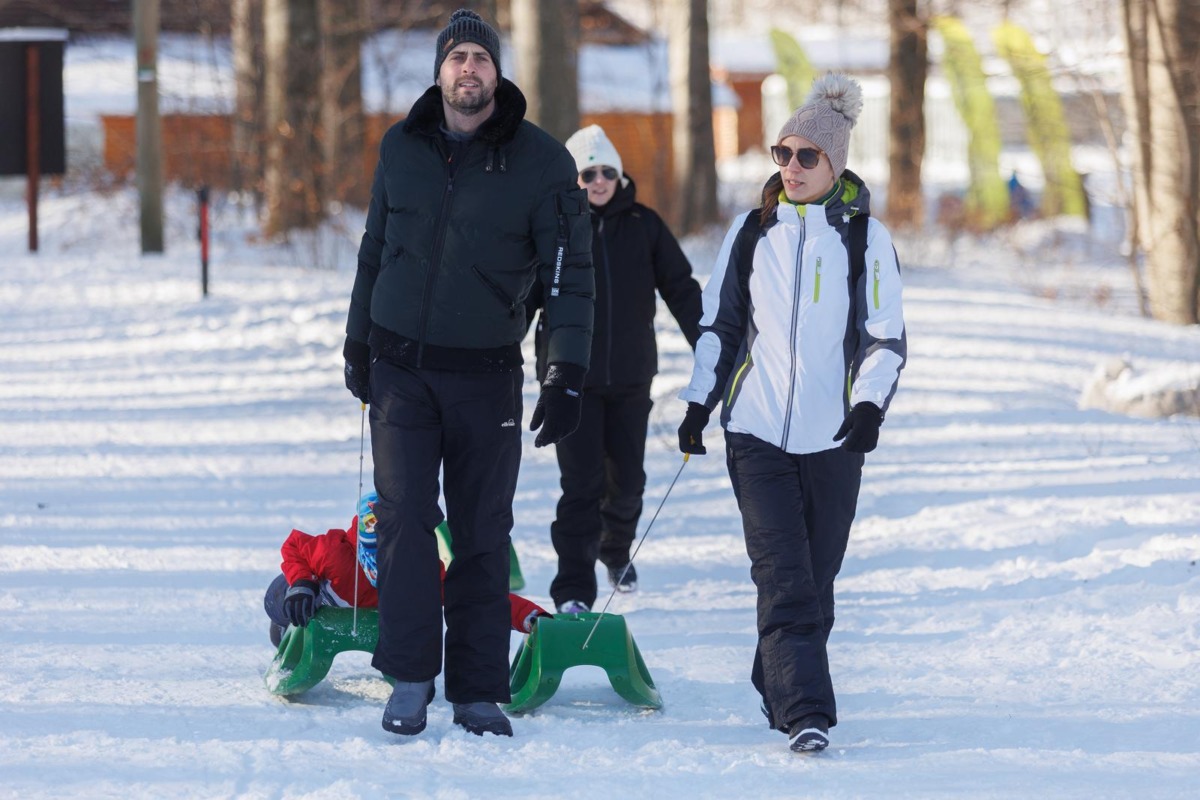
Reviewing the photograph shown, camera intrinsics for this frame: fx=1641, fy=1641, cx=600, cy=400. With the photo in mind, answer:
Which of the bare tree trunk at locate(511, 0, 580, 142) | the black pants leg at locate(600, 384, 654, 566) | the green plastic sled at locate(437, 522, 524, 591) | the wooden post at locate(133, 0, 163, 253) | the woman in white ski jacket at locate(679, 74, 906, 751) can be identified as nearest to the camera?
the woman in white ski jacket at locate(679, 74, 906, 751)

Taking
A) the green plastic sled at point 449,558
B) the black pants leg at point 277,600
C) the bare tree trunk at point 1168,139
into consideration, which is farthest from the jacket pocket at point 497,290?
the bare tree trunk at point 1168,139

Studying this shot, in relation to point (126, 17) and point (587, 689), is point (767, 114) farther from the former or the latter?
point (587, 689)

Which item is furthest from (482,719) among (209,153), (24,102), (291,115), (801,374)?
(209,153)

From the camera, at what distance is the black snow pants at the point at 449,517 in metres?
4.87

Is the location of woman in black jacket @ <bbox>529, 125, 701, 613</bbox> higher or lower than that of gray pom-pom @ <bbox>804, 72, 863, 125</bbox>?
lower

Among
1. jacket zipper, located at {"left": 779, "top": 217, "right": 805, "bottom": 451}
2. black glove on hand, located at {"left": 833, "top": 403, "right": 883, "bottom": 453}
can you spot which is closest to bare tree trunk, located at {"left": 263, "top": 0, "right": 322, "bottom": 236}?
jacket zipper, located at {"left": 779, "top": 217, "right": 805, "bottom": 451}

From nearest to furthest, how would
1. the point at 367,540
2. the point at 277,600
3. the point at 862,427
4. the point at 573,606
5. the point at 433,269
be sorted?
the point at 862,427, the point at 433,269, the point at 367,540, the point at 277,600, the point at 573,606

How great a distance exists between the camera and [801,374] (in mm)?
4898

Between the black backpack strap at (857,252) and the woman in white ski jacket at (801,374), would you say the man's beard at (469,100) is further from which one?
the black backpack strap at (857,252)

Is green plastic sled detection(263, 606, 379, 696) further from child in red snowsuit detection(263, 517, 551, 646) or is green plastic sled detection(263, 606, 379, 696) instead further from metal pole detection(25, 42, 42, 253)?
metal pole detection(25, 42, 42, 253)

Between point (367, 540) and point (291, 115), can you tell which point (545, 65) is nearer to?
point (291, 115)

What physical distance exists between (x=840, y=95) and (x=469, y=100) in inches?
46.4

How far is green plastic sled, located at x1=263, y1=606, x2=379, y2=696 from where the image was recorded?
5.16 meters

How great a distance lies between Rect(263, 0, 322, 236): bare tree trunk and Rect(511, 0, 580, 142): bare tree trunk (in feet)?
17.7
